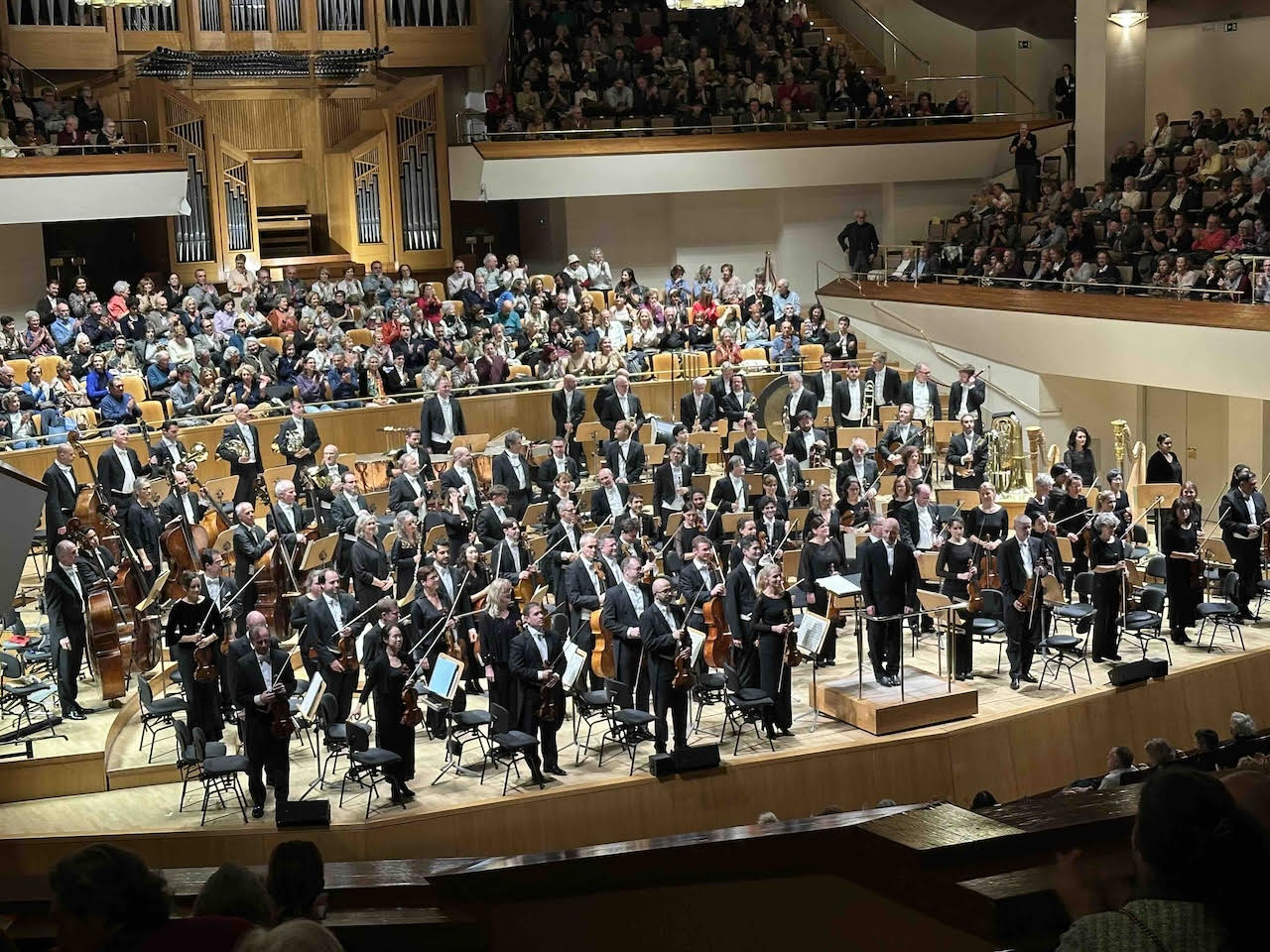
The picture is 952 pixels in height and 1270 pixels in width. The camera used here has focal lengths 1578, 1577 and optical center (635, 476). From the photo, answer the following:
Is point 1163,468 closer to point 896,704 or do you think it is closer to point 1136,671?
point 1136,671

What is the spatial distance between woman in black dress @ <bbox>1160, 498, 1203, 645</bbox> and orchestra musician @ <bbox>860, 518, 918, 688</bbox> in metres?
2.32

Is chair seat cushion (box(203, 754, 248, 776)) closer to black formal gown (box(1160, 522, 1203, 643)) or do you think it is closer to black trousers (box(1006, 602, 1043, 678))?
black trousers (box(1006, 602, 1043, 678))

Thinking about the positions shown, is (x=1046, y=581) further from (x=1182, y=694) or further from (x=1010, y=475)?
(x=1010, y=475)

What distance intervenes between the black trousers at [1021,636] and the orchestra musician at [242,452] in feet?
20.6

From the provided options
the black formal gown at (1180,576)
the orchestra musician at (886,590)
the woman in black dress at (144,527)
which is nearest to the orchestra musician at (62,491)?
the woman in black dress at (144,527)

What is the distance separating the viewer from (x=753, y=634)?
1030 centimetres

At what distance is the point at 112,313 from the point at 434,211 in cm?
516

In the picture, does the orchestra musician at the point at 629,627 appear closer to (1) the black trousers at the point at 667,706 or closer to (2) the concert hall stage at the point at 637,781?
(1) the black trousers at the point at 667,706

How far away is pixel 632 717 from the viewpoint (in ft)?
32.0

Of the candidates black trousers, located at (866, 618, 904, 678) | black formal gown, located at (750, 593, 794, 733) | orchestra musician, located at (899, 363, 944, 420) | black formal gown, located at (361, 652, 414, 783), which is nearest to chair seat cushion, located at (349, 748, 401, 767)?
black formal gown, located at (361, 652, 414, 783)

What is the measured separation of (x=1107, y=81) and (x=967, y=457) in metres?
6.64

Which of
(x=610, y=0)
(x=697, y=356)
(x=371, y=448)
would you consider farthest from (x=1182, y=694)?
(x=610, y=0)

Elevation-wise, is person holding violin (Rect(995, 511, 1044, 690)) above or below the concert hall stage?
above

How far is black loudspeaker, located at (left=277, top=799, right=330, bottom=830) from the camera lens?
8664 millimetres
